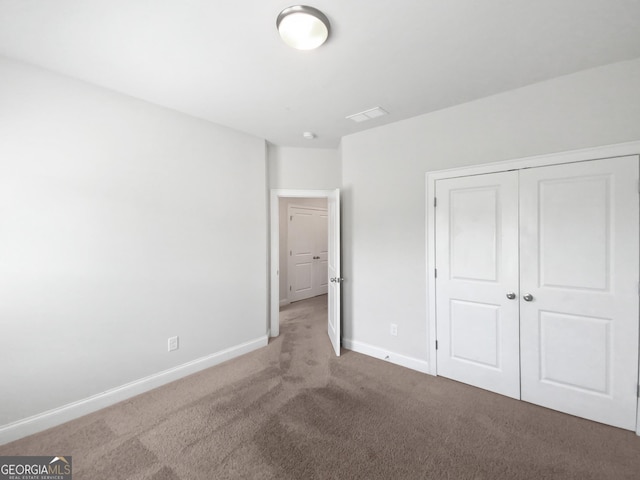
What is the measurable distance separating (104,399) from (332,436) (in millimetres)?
1969

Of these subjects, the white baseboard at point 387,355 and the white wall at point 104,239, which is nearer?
the white wall at point 104,239

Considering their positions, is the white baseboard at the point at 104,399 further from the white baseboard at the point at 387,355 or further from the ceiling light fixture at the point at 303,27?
the ceiling light fixture at the point at 303,27

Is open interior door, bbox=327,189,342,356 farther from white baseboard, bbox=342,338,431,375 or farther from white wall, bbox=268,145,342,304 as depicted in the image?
white wall, bbox=268,145,342,304

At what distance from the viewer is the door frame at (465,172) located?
197cm

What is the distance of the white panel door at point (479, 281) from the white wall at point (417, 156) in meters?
0.20

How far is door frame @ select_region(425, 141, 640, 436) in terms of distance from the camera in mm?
1966

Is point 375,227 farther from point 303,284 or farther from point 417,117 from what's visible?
point 303,284

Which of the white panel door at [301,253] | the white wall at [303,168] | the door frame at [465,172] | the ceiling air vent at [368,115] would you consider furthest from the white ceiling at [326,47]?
the white panel door at [301,253]

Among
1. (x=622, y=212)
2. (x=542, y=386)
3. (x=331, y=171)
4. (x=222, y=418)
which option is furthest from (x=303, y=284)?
(x=622, y=212)

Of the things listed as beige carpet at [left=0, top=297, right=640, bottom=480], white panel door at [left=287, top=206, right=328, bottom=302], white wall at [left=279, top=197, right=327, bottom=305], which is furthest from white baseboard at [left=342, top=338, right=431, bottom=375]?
white panel door at [left=287, top=206, right=328, bottom=302]
